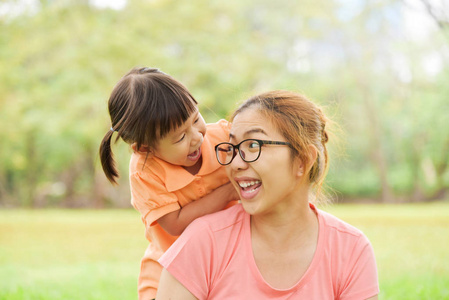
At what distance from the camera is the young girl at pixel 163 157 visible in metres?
2.67

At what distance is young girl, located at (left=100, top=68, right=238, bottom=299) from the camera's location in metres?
2.67

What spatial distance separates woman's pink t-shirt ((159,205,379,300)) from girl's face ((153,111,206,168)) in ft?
1.28

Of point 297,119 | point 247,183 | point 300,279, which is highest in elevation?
point 297,119

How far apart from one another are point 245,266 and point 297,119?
72 centimetres

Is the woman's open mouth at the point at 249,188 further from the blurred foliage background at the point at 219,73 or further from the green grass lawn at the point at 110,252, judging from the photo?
the blurred foliage background at the point at 219,73

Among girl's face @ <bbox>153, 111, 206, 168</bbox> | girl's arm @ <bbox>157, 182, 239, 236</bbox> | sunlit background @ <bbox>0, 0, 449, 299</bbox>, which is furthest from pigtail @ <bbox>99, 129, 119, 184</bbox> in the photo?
sunlit background @ <bbox>0, 0, 449, 299</bbox>

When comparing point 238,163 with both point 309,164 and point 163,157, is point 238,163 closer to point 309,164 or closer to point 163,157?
point 309,164

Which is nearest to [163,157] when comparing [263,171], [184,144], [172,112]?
[184,144]

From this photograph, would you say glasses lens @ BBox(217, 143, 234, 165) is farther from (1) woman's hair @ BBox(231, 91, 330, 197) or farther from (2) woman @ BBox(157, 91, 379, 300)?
(1) woman's hair @ BBox(231, 91, 330, 197)

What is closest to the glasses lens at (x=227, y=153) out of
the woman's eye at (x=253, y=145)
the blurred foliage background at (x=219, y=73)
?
the woman's eye at (x=253, y=145)

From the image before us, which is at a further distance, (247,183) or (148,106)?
(148,106)

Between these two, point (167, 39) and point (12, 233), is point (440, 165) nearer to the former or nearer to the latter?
point (167, 39)

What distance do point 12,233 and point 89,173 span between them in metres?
11.8

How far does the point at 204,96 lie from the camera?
1617cm
